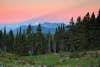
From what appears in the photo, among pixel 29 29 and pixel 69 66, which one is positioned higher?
pixel 29 29

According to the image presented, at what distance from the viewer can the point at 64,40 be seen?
131 meters

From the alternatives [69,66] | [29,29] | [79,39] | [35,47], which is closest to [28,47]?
[35,47]

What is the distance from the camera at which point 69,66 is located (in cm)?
6153

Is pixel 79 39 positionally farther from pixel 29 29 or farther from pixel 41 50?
pixel 29 29

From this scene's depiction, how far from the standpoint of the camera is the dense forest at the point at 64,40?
11831 cm

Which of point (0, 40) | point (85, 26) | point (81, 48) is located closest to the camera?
point (81, 48)

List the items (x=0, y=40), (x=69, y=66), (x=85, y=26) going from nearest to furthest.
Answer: (x=69, y=66) < (x=85, y=26) < (x=0, y=40)

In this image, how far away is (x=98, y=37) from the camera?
11831 cm

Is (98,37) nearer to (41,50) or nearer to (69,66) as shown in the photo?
(41,50)

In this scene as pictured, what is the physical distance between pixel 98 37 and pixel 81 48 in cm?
A: 894

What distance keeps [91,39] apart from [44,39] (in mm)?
26287

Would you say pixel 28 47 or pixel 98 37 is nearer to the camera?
pixel 98 37

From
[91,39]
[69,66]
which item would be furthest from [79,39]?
[69,66]

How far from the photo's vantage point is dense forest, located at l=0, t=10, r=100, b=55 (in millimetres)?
118312
